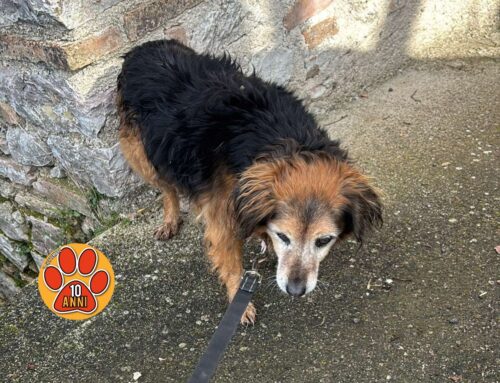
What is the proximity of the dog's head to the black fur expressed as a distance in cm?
12

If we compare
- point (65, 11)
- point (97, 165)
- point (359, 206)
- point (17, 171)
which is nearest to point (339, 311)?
point (359, 206)

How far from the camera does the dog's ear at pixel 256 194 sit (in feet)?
7.66

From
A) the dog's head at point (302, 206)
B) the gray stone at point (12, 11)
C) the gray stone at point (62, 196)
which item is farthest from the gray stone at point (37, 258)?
the dog's head at point (302, 206)

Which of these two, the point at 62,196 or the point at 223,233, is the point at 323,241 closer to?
the point at 223,233

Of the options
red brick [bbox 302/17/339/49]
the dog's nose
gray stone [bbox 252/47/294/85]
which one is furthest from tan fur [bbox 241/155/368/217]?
red brick [bbox 302/17/339/49]

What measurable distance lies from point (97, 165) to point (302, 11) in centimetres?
183

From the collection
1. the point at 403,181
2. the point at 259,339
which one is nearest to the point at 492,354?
the point at 259,339

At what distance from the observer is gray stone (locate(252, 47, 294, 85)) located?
3.89 metres

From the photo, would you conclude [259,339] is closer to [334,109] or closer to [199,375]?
[199,375]

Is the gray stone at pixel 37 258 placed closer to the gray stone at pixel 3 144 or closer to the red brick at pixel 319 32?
the gray stone at pixel 3 144

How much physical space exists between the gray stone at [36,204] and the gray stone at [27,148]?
293 millimetres

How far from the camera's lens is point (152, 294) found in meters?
3.01

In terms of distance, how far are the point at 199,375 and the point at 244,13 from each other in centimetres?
255

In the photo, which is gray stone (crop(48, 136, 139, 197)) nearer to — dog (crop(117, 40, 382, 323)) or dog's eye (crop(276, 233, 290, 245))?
dog (crop(117, 40, 382, 323))
